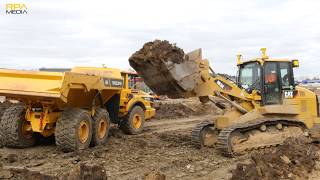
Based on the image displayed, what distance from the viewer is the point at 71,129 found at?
32.8 ft

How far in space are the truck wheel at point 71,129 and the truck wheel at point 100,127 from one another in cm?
66

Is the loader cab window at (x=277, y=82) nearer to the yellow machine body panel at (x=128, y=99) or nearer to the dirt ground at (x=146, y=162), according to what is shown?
the dirt ground at (x=146, y=162)

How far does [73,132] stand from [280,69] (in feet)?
17.5

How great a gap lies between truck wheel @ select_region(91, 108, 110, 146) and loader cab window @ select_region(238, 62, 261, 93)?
12.1 feet

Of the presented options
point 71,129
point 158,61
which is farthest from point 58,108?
point 158,61

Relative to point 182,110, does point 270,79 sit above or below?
above

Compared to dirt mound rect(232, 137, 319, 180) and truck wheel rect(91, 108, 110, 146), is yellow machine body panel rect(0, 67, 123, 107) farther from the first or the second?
dirt mound rect(232, 137, 319, 180)

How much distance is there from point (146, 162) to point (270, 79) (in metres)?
3.93

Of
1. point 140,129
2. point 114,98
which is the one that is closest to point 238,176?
point 114,98

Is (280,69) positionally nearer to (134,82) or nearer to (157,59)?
(157,59)

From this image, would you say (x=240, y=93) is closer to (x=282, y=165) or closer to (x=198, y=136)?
(x=198, y=136)

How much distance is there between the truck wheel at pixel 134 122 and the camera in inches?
542

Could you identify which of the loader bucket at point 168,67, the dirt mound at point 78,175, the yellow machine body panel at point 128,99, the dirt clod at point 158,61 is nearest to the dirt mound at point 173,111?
the yellow machine body panel at point 128,99

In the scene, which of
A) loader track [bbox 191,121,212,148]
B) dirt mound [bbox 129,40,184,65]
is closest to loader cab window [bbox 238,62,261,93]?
loader track [bbox 191,121,212,148]
